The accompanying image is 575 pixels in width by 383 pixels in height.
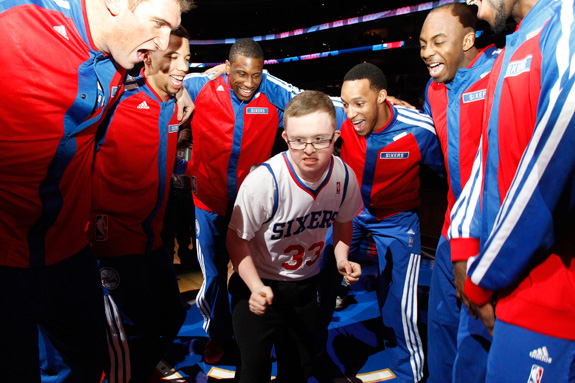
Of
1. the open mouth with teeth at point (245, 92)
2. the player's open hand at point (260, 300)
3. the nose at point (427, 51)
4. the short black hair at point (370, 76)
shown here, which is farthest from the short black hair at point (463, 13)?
the player's open hand at point (260, 300)

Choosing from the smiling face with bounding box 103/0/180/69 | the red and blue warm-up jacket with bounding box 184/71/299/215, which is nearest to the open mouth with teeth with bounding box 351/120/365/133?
the red and blue warm-up jacket with bounding box 184/71/299/215

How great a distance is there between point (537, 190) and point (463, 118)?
138 centimetres

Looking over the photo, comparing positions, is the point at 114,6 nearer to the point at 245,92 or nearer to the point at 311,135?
the point at 311,135

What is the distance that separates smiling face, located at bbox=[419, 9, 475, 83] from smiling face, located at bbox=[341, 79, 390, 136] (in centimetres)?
42

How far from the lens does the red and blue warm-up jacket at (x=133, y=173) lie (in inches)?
74.1

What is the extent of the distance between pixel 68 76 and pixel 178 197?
10.4 ft

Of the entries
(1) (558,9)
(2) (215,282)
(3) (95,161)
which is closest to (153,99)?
(3) (95,161)

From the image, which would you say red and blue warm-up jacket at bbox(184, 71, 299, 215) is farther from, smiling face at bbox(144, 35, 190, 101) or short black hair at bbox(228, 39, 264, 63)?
→ smiling face at bbox(144, 35, 190, 101)

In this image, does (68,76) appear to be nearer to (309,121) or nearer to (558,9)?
(309,121)

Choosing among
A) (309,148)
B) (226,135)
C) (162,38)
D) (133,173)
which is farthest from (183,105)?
(309,148)

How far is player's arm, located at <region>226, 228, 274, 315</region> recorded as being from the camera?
1489 mm

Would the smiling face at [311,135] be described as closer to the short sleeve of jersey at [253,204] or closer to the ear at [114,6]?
the short sleeve of jersey at [253,204]

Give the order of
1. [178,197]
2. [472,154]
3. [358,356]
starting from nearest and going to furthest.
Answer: [472,154]
[358,356]
[178,197]

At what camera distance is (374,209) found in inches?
108
